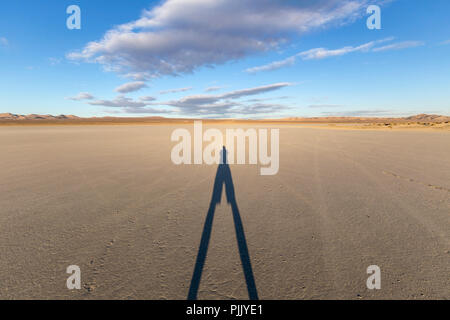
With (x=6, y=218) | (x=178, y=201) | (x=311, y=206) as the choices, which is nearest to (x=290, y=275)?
(x=311, y=206)

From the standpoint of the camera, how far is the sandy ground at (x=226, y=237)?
2.44 m

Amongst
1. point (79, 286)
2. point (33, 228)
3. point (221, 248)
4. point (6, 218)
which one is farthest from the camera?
point (6, 218)

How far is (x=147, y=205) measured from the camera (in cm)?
482

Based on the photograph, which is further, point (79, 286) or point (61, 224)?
point (61, 224)

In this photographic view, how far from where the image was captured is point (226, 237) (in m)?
3.47

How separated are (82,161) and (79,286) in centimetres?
900

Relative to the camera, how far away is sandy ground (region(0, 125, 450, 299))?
2.44 metres

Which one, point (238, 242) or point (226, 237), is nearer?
point (238, 242)
